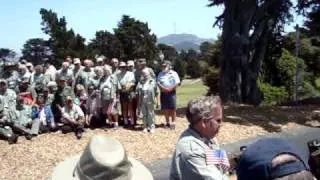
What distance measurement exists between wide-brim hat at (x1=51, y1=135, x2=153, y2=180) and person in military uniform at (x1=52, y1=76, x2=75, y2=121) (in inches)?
407

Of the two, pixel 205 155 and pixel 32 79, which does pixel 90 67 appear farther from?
pixel 205 155

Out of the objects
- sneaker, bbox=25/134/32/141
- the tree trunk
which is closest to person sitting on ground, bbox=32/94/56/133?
sneaker, bbox=25/134/32/141

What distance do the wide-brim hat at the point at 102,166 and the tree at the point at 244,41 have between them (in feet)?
57.9

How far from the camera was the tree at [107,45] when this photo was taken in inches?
2178

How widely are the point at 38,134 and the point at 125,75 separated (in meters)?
2.33

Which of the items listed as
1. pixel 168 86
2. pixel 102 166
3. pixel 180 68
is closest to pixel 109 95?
pixel 168 86

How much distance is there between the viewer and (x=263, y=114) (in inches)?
660

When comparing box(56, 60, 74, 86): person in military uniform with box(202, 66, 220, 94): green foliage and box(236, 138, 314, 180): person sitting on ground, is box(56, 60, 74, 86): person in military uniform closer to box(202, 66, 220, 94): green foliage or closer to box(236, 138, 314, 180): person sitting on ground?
box(236, 138, 314, 180): person sitting on ground

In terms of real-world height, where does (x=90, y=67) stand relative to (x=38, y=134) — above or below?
above

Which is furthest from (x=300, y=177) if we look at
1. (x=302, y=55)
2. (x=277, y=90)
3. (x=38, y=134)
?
(x=302, y=55)

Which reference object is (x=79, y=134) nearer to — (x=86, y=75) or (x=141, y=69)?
(x=86, y=75)

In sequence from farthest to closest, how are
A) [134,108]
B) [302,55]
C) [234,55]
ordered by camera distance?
[302,55] < [234,55] < [134,108]

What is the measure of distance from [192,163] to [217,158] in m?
0.20

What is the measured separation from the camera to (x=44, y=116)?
12.9 meters
